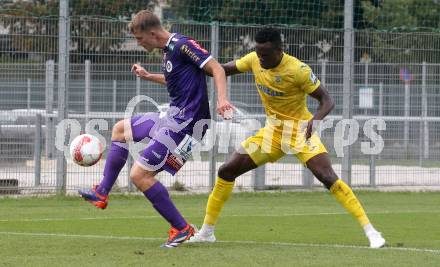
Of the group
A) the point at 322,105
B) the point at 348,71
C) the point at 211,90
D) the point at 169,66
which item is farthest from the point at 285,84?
the point at 348,71

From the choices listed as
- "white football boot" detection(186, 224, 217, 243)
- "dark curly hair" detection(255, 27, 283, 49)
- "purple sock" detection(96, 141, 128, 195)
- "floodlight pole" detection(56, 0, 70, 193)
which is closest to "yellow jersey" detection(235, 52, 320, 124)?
"dark curly hair" detection(255, 27, 283, 49)

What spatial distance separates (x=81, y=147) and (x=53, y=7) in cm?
1265

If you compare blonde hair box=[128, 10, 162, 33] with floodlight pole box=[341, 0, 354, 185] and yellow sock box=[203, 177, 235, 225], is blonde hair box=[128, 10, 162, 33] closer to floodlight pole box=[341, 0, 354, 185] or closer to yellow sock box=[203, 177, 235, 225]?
yellow sock box=[203, 177, 235, 225]

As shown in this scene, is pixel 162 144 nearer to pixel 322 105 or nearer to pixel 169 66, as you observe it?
pixel 169 66

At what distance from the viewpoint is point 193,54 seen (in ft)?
31.0

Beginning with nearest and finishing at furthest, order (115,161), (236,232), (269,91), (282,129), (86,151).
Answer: (115,161) → (269,91) → (282,129) → (86,151) → (236,232)

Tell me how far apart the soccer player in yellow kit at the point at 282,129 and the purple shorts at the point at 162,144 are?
80 cm

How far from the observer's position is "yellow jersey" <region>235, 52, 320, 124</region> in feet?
32.5

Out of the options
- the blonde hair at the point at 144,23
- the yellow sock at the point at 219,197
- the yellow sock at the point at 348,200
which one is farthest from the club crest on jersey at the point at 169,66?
the yellow sock at the point at 348,200

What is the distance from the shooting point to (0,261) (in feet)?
27.8

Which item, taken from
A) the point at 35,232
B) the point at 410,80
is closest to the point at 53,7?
the point at 410,80

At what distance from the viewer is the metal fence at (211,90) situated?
16.9m

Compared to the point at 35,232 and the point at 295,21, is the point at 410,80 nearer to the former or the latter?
the point at 295,21

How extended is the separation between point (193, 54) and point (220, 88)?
1.79ft
